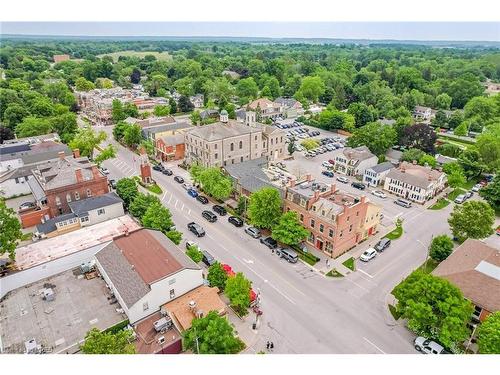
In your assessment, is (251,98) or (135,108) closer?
(135,108)

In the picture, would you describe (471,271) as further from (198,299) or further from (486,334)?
(198,299)

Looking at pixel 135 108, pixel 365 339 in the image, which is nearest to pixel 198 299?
pixel 365 339

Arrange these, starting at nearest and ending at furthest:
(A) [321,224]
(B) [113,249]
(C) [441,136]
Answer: (B) [113,249]
(A) [321,224]
(C) [441,136]

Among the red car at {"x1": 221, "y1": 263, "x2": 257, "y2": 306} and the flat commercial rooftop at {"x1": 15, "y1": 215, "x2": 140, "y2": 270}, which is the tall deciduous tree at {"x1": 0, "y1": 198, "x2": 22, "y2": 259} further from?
the red car at {"x1": 221, "y1": 263, "x2": 257, "y2": 306}

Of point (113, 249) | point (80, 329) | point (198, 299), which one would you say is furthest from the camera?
point (113, 249)

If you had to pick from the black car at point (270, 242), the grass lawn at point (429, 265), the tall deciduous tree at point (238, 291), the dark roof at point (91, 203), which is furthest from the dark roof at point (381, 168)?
the dark roof at point (91, 203)

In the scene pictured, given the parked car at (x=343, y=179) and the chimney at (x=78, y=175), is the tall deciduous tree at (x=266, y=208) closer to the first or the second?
the parked car at (x=343, y=179)
